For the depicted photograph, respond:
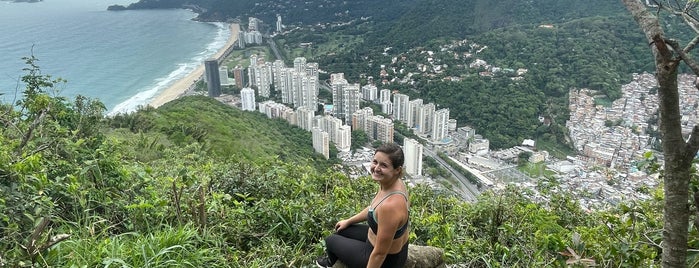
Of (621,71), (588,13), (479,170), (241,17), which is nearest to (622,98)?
(621,71)

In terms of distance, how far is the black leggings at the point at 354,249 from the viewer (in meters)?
1.72

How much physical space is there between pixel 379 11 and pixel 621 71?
2344 cm

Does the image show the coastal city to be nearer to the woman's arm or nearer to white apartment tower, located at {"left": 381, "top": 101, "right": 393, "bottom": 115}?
white apartment tower, located at {"left": 381, "top": 101, "right": 393, "bottom": 115}

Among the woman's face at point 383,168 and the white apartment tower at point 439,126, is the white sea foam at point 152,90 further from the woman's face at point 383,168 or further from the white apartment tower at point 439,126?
the woman's face at point 383,168

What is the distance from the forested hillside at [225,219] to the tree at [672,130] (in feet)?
1.36

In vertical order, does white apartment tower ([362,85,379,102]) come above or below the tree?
below

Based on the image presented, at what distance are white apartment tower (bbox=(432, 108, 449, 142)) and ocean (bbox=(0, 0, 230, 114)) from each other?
11124 mm

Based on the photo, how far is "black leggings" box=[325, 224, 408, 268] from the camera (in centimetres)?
172

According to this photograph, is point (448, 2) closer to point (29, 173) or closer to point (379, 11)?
point (379, 11)

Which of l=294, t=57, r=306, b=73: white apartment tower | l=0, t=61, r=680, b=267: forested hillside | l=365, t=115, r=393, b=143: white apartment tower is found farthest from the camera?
l=294, t=57, r=306, b=73: white apartment tower

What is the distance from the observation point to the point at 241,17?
44.5 metres

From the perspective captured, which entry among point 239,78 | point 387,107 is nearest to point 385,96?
point 387,107

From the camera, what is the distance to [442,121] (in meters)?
17.8

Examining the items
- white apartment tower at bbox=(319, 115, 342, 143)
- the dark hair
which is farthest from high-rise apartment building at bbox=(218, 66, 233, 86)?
the dark hair
